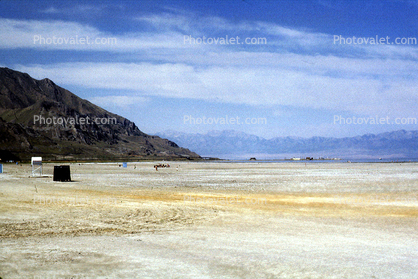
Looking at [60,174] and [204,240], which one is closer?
[204,240]

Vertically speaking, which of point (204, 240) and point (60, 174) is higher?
point (60, 174)

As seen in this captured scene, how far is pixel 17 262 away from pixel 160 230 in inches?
204

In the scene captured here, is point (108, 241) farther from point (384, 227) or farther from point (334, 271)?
point (384, 227)

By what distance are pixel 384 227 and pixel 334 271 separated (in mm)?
6903

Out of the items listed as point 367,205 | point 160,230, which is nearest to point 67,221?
point 160,230

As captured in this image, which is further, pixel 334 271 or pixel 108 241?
pixel 108 241

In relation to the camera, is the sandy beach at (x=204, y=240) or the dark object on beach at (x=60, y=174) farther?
the dark object on beach at (x=60, y=174)

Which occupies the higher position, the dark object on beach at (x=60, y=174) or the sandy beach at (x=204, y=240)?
the dark object on beach at (x=60, y=174)

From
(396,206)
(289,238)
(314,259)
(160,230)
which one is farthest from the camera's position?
(396,206)

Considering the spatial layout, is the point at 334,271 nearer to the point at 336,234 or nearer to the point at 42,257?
the point at 336,234

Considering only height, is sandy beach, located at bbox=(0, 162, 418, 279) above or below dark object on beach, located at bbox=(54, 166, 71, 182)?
below

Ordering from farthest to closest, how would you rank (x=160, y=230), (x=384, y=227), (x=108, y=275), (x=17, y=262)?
(x=384, y=227), (x=160, y=230), (x=17, y=262), (x=108, y=275)

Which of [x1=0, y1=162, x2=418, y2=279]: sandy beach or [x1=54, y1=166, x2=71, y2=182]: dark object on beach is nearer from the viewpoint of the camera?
[x1=0, y1=162, x2=418, y2=279]: sandy beach

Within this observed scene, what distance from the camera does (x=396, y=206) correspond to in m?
20.5
